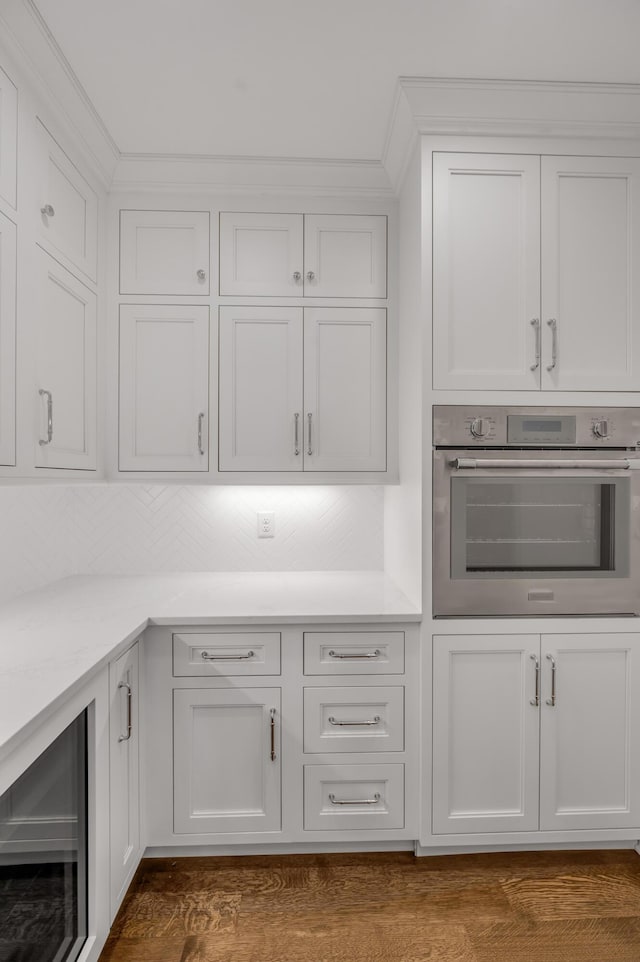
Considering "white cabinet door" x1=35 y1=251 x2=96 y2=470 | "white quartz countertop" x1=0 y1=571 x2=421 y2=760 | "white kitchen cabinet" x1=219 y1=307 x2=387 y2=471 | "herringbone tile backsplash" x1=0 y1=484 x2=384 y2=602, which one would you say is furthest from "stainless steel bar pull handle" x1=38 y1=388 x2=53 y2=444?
"herringbone tile backsplash" x1=0 y1=484 x2=384 y2=602

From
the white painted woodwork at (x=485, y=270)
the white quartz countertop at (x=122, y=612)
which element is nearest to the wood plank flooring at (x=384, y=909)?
the white quartz countertop at (x=122, y=612)

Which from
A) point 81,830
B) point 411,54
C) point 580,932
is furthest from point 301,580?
point 411,54

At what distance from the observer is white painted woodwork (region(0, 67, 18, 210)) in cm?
158

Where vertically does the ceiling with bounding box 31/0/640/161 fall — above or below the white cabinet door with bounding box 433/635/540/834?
above

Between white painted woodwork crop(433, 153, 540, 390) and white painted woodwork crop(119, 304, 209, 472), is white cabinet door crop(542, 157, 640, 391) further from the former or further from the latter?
white painted woodwork crop(119, 304, 209, 472)

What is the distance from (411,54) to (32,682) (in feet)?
6.49

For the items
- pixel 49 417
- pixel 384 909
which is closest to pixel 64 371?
pixel 49 417

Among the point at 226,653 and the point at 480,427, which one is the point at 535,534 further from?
the point at 226,653

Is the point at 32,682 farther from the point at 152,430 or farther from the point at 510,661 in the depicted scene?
the point at 510,661

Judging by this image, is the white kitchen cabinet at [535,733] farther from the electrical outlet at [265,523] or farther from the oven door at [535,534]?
the electrical outlet at [265,523]

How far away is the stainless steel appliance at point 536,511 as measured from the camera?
2027mm

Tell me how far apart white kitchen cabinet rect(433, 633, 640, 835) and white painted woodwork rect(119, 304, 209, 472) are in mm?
1239

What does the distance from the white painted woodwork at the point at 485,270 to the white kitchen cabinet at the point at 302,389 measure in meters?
0.46

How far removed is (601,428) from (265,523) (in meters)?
1.45
